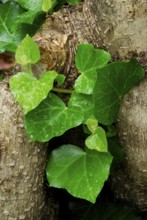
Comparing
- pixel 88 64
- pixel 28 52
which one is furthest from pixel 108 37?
pixel 28 52

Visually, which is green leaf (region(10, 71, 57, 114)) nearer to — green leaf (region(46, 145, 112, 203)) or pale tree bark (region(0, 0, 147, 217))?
pale tree bark (region(0, 0, 147, 217))

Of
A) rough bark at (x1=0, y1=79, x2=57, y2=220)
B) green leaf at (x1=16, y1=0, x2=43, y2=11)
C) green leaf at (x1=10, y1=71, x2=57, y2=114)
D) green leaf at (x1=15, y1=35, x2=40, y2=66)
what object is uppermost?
green leaf at (x1=16, y1=0, x2=43, y2=11)

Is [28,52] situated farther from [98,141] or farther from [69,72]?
[98,141]

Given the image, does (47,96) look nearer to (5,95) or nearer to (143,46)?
(5,95)

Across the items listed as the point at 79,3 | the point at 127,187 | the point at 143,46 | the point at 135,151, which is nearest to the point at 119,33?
the point at 143,46

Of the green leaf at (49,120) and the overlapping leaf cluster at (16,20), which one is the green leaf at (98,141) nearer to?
the green leaf at (49,120)

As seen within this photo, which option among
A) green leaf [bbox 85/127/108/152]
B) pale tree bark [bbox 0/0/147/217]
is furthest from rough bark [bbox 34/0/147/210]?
green leaf [bbox 85/127/108/152]

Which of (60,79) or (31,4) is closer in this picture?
(60,79)
